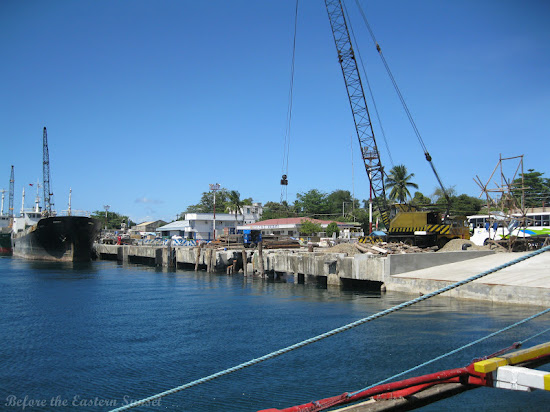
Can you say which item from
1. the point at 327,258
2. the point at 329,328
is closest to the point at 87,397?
the point at 329,328

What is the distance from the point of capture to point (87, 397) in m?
11.0

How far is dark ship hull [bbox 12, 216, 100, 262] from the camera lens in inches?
2288

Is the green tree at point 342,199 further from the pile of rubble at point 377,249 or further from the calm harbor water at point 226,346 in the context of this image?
the calm harbor water at point 226,346

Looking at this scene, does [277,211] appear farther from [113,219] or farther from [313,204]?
[113,219]

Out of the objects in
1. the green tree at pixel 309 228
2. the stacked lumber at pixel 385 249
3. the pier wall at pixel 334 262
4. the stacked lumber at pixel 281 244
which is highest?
the green tree at pixel 309 228

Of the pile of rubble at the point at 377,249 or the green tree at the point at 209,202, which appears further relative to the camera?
the green tree at the point at 209,202

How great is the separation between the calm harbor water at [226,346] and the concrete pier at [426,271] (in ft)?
2.62

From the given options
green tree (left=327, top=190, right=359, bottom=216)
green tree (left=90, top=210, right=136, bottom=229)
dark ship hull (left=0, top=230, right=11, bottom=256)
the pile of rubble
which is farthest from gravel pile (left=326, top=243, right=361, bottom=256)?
green tree (left=90, top=210, right=136, bottom=229)

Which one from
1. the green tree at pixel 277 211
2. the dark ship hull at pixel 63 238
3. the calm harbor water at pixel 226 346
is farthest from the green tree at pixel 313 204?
the calm harbor water at pixel 226 346

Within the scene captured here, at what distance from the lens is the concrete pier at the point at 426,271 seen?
19844 millimetres

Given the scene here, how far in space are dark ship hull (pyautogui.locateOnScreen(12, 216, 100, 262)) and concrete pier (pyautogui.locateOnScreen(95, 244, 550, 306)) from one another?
29877 millimetres

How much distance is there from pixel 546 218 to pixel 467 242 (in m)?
21.3

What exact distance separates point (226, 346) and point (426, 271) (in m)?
14.5

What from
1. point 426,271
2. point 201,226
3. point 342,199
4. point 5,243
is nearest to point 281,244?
point 426,271
